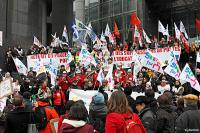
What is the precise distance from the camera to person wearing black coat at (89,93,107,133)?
724 cm

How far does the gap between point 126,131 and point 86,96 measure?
7.86 metres

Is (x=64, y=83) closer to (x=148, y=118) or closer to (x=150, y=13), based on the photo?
(x=148, y=118)

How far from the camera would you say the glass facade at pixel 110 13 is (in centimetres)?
4134

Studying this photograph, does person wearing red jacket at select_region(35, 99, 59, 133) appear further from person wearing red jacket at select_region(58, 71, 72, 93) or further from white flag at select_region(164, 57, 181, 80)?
person wearing red jacket at select_region(58, 71, 72, 93)

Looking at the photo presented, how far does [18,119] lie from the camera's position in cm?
705

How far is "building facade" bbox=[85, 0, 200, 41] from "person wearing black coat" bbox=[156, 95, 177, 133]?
3001 cm

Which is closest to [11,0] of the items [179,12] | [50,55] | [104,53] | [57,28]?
[57,28]

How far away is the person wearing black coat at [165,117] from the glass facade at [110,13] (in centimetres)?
3390

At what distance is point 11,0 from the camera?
3125 cm

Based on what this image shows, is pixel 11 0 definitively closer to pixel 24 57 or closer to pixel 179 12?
pixel 24 57

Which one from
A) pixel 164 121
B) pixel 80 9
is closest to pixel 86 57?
pixel 164 121

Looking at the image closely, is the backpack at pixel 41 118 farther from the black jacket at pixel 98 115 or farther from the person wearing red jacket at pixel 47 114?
the black jacket at pixel 98 115

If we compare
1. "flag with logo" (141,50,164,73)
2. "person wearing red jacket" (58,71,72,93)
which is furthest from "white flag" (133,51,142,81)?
"person wearing red jacket" (58,71,72,93)

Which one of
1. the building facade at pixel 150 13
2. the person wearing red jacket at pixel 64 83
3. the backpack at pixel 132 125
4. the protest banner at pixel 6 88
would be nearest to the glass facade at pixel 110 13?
the building facade at pixel 150 13
